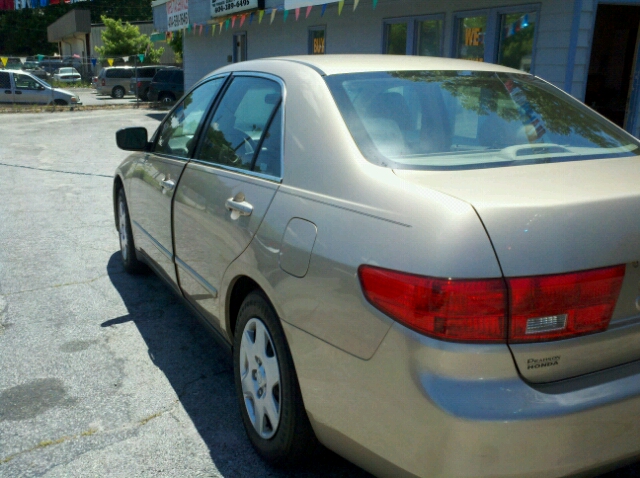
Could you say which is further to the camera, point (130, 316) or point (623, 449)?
point (130, 316)

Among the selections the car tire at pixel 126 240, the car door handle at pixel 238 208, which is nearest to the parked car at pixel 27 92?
the car tire at pixel 126 240

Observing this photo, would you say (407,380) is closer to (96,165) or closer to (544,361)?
(544,361)

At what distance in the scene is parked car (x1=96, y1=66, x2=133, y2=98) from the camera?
3450 centimetres

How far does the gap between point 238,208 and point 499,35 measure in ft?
24.5

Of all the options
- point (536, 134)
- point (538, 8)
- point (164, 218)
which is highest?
point (538, 8)

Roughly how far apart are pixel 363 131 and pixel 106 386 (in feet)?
6.87

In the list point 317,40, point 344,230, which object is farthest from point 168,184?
point 317,40

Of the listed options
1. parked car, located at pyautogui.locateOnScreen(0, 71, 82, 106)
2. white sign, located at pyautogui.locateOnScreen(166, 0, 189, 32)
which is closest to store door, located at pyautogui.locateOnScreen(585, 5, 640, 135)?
white sign, located at pyautogui.locateOnScreen(166, 0, 189, 32)

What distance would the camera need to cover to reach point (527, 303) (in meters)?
1.84

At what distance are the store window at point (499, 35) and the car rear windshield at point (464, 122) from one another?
6.04 metres

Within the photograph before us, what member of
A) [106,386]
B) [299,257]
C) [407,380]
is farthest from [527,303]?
[106,386]

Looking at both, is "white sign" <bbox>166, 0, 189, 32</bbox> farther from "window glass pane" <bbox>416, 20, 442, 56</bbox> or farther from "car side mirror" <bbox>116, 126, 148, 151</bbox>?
"car side mirror" <bbox>116, 126, 148, 151</bbox>

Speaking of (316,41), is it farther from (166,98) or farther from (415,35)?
(166,98)

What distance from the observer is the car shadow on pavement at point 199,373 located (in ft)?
9.30
